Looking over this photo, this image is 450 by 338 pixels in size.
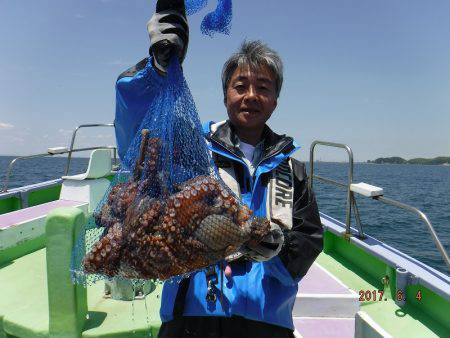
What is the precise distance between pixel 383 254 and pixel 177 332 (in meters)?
3.48

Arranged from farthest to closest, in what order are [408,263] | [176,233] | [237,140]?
1. [408,263]
2. [237,140]
3. [176,233]

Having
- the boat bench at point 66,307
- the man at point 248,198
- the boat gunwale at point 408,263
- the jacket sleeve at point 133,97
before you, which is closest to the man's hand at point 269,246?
the man at point 248,198

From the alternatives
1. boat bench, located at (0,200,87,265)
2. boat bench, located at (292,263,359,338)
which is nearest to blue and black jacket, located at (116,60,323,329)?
boat bench, located at (292,263,359,338)

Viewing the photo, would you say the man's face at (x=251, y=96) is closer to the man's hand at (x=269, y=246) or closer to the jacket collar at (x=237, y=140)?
the jacket collar at (x=237, y=140)

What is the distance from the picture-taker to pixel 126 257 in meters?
1.69

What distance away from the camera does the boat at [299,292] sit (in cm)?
308

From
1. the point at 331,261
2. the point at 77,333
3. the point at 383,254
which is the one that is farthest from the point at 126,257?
the point at 331,261

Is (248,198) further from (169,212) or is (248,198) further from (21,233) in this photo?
(21,233)

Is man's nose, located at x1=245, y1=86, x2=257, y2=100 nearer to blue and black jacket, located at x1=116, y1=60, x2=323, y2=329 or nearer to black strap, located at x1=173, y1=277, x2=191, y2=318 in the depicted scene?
blue and black jacket, located at x1=116, y1=60, x2=323, y2=329

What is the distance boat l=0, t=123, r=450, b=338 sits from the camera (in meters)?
3.08

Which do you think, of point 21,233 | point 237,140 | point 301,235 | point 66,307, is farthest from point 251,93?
point 21,233

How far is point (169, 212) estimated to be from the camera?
1.65 metres

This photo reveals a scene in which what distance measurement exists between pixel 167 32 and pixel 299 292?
3046 mm

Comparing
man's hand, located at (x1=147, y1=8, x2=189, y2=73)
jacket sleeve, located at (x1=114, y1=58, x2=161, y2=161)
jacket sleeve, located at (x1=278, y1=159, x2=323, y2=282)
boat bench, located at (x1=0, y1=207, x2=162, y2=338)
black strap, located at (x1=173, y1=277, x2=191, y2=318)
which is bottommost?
boat bench, located at (x1=0, y1=207, x2=162, y2=338)
